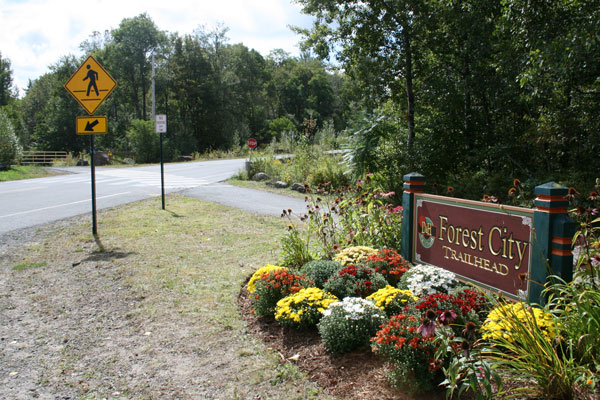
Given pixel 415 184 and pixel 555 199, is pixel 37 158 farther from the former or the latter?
pixel 555 199

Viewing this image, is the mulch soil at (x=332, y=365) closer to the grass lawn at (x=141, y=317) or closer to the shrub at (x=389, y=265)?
the grass lawn at (x=141, y=317)

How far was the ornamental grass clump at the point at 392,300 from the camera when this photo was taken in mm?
3809

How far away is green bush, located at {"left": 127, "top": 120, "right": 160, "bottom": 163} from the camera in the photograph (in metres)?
38.1

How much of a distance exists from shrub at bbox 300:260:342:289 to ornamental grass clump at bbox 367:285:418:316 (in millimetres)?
880

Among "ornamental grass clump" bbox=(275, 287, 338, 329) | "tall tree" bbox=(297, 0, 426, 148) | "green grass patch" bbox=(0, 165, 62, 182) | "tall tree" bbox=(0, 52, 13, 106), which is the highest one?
"tall tree" bbox=(0, 52, 13, 106)

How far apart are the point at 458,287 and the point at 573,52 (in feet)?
18.3

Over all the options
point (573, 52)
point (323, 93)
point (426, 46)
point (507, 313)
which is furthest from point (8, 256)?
point (323, 93)

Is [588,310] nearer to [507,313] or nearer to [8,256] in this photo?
[507,313]

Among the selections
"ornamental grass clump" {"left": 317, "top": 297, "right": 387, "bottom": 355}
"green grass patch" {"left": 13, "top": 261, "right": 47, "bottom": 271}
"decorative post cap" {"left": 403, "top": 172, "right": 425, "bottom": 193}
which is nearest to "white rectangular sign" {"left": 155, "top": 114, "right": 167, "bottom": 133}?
"green grass patch" {"left": 13, "top": 261, "right": 47, "bottom": 271}

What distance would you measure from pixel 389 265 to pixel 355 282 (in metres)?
0.55

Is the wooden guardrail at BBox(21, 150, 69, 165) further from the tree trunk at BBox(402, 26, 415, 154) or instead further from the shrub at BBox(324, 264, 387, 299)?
the shrub at BBox(324, 264, 387, 299)

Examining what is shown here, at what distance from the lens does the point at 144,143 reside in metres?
38.4

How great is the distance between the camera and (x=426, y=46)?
12.2m

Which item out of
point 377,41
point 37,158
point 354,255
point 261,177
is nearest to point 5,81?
point 37,158
